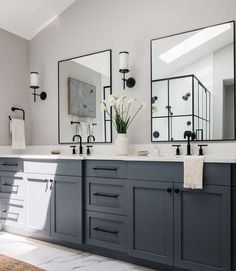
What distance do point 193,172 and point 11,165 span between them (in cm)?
200

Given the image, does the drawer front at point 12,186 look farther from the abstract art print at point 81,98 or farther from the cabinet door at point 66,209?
the abstract art print at point 81,98

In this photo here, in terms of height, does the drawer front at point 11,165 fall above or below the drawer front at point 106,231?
above

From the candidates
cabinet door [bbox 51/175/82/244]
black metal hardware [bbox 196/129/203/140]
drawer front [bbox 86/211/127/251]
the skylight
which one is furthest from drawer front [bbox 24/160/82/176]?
the skylight

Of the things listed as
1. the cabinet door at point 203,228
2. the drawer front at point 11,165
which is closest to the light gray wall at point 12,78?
the drawer front at point 11,165

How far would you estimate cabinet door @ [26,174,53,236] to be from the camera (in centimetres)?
278

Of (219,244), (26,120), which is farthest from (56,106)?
(219,244)

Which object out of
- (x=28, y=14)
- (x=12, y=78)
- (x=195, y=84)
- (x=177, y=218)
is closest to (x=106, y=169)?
(x=177, y=218)

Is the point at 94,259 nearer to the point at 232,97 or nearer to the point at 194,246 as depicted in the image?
the point at 194,246

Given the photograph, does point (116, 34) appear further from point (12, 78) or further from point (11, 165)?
point (11, 165)

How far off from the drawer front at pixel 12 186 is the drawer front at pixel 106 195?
0.86 metres

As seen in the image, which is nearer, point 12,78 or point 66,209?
point 66,209

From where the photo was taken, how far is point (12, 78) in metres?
3.51

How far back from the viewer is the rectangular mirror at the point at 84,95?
3066 millimetres

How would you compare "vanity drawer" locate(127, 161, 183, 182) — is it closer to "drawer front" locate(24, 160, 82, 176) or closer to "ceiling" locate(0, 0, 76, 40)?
"drawer front" locate(24, 160, 82, 176)
